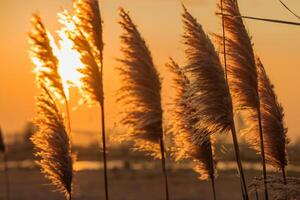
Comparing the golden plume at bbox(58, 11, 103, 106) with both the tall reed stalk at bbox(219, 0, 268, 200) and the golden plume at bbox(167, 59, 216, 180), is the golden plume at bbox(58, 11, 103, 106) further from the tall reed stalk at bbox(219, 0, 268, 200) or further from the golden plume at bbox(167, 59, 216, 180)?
the tall reed stalk at bbox(219, 0, 268, 200)

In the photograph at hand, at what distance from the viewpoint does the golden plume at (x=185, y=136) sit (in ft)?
27.7

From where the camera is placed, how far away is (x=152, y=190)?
30031mm

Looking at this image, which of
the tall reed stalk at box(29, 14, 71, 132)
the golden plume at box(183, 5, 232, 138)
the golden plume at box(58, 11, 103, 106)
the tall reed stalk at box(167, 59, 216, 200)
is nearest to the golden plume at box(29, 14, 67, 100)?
the tall reed stalk at box(29, 14, 71, 132)

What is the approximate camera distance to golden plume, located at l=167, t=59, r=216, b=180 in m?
8.44

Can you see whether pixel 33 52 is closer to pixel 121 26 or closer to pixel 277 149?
pixel 121 26

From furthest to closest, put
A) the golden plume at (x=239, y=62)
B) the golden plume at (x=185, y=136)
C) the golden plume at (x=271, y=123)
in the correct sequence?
the golden plume at (x=185, y=136) → the golden plume at (x=271, y=123) → the golden plume at (x=239, y=62)

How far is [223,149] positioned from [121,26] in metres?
2.06

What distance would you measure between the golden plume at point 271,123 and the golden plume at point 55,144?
5.98 ft

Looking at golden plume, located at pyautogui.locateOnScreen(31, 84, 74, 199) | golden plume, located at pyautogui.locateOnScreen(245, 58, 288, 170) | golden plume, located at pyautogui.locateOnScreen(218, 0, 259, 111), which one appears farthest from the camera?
golden plume, located at pyautogui.locateOnScreen(31, 84, 74, 199)

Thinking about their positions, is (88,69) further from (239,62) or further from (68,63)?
(239,62)

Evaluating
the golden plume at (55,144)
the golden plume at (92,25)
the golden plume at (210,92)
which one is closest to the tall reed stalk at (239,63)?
the golden plume at (210,92)

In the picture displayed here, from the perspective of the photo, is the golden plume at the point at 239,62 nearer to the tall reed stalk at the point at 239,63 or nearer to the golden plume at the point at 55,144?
the tall reed stalk at the point at 239,63

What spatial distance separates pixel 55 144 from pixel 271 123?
7.02 feet

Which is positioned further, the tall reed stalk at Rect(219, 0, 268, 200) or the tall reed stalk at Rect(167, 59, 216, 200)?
the tall reed stalk at Rect(167, 59, 216, 200)
